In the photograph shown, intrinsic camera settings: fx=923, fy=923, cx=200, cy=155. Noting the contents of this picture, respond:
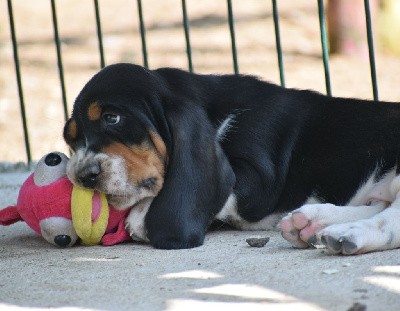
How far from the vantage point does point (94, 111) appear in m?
4.57

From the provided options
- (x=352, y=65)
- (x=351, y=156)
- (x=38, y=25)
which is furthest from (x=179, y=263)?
(x=38, y=25)

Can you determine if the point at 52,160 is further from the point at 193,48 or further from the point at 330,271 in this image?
the point at 193,48

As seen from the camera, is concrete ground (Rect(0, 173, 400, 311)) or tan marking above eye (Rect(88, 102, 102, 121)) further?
tan marking above eye (Rect(88, 102, 102, 121))

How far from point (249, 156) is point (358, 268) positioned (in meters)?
1.22

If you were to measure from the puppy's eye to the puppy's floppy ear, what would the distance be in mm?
251

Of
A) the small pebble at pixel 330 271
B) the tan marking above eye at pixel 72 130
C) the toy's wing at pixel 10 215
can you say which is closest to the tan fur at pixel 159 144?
the tan marking above eye at pixel 72 130

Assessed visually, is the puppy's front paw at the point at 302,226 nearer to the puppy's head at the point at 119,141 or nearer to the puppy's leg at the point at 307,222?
the puppy's leg at the point at 307,222

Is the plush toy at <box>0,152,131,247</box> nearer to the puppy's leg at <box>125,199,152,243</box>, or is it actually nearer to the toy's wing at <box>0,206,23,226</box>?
the puppy's leg at <box>125,199,152,243</box>

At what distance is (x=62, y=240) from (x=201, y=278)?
1098mm

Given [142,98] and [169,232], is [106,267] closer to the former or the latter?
[169,232]

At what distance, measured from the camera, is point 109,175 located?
4.41 metres

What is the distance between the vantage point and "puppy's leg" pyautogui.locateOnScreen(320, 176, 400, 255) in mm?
3967

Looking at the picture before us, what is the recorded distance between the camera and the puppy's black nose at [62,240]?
4.64 m

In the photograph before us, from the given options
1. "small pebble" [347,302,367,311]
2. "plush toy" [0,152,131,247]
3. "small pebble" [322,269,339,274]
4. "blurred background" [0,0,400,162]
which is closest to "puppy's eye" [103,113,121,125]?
"plush toy" [0,152,131,247]
